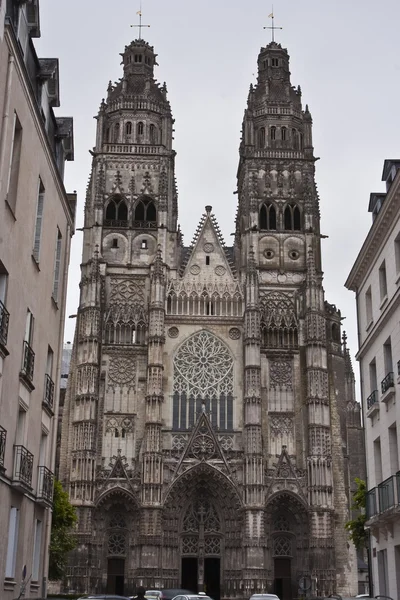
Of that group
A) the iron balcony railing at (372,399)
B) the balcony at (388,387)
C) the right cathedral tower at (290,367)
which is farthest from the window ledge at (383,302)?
the right cathedral tower at (290,367)

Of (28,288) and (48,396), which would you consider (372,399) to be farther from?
(28,288)

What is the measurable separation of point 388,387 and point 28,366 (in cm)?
978

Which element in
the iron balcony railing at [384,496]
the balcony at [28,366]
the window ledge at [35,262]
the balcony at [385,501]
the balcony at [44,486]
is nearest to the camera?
the balcony at [28,366]

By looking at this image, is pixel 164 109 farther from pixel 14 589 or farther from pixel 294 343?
pixel 14 589

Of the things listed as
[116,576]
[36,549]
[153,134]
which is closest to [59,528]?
[116,576]

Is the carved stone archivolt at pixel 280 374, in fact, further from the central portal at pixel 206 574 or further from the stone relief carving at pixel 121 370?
the central portal at pixel 206 574

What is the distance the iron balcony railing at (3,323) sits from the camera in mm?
14855

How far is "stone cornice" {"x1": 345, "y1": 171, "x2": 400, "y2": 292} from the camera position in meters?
20.9

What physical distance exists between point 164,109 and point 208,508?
2847cm

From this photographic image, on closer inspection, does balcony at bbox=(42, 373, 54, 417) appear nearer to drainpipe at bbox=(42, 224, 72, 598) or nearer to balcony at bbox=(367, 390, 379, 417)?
drainpipe at bbox=(42, 224, 72, 598)

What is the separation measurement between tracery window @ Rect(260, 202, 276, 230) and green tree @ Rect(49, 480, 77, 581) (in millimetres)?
25893

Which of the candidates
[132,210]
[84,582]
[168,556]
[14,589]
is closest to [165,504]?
[168,556]

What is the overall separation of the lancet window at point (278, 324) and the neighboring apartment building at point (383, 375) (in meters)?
24.9

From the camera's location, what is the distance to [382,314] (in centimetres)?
2270
